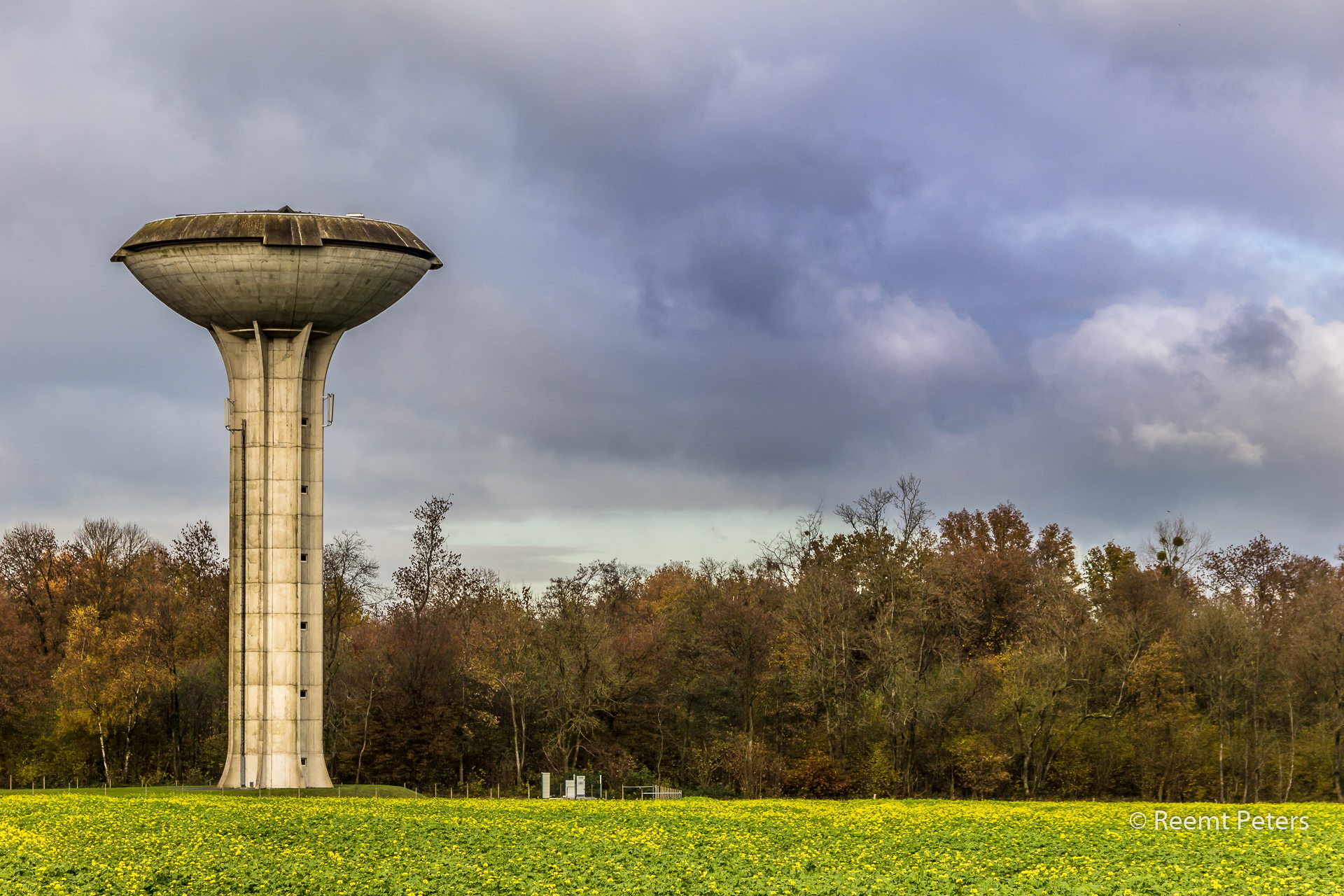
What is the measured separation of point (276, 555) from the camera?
186ft

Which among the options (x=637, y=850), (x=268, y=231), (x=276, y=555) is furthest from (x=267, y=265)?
(x=637, y=850)

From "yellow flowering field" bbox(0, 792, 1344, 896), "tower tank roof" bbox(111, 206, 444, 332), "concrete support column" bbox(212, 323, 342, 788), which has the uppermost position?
"tower tank roof" bbox(111, 206, 444, 332)

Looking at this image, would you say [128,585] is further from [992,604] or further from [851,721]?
[992,604]

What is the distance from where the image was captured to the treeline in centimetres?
6631

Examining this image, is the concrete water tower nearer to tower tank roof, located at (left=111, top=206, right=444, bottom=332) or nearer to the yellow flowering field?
tower tank roof, located at (left=111, top=206, right=444, bottom=332)

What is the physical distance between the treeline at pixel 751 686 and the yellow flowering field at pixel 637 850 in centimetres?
1489

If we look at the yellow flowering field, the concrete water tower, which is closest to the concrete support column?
the concrete water tower

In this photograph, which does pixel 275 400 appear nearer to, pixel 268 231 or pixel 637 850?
pixel 268 231

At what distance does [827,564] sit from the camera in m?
75.1

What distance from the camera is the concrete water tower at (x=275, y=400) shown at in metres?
55.4

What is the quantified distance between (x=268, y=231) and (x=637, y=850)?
29.9 m

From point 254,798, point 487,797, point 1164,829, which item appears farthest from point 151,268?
point 1164,829

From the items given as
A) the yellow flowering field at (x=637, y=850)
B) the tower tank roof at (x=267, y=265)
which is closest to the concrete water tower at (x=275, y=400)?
the tower tank roof at (x=267, y=265)

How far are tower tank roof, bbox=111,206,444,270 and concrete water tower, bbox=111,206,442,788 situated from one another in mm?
58
